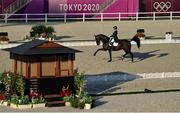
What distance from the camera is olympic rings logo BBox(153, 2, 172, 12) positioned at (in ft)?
196

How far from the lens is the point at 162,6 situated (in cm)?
5981

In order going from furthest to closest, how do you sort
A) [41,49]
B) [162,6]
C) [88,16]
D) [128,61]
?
[162,6], [88,16], [128,61], [41,49]

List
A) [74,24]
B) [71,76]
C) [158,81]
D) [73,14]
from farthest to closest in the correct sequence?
1. [73,14]
2. [74,24]
3. [158,81]
4. [71,76]

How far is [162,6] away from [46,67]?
121 feet

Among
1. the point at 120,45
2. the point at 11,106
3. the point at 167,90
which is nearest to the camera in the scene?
the point at 11,106

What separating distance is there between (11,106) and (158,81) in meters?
9.34

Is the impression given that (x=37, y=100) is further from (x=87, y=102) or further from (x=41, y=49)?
(x=41, y=49)

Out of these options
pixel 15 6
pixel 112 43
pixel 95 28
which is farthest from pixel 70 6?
pixel 112 43

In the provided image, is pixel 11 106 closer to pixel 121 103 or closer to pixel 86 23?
pixel 121 103

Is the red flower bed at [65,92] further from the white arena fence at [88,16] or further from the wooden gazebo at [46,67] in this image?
the white arena fence at [88,16]

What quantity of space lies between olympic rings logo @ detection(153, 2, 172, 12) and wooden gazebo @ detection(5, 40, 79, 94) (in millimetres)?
35868

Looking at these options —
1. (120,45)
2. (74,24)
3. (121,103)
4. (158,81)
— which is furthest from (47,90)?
(74,24)

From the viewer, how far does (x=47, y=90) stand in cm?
2391

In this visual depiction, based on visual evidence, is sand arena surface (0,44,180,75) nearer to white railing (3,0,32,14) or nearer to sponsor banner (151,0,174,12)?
white railing (3,0,32,14)
